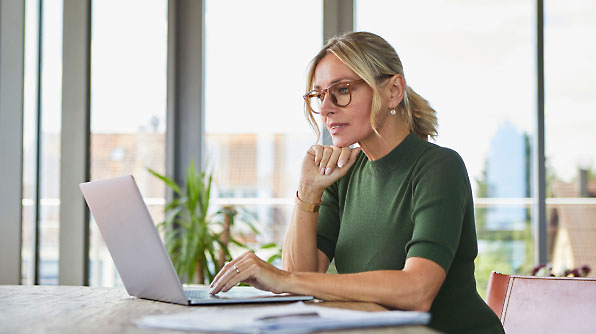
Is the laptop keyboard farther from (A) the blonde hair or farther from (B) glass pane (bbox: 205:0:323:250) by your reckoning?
(B) glass pane (bbox: 205:0:323:250)

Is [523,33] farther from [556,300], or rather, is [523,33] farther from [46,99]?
[46,99]

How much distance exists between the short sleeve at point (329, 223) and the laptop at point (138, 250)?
1.70 feet

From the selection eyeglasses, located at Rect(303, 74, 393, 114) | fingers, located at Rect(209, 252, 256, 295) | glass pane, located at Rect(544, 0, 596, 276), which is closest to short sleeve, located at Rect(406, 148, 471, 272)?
eyeglasses, located at Rect(303, 74, 393, 114)

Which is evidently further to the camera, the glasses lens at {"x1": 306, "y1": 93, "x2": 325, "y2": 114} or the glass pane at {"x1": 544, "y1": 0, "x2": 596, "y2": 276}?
the glass pane at {"x1": 544, "y1": 0, "x2": 596, "y2": 276}

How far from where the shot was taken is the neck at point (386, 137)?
A: 1778 millimetres

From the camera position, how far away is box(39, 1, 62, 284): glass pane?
299 centimetres

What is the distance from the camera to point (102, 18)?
354 cm

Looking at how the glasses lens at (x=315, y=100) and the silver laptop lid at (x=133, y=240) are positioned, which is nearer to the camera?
the silver laptop lid at (x=133, y=240)

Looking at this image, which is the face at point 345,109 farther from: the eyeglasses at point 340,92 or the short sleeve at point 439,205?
the short sleeve at point 439,205

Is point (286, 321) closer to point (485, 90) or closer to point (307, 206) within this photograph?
point (307, 206)

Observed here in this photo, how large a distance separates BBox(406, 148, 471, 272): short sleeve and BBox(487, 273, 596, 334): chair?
509mm

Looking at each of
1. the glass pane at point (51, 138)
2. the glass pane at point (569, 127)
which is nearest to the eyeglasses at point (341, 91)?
the glass pane at point (51, 138)

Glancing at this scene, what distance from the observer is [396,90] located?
5.82ft

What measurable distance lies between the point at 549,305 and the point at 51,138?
231 centimetres
